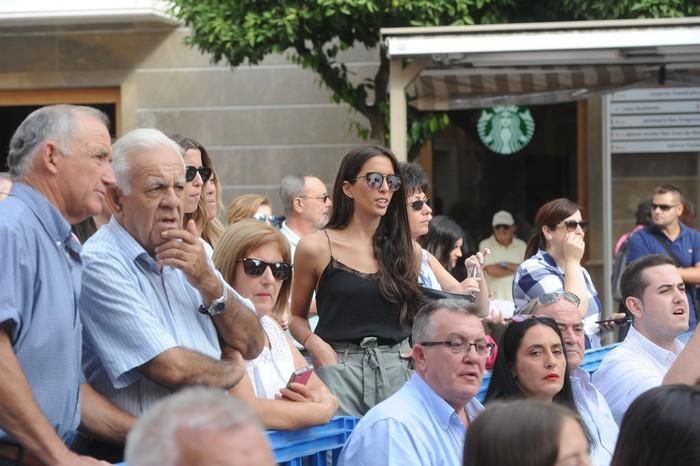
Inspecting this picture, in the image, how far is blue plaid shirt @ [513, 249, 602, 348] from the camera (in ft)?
25.7

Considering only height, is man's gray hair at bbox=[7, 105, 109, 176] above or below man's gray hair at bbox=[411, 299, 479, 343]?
above

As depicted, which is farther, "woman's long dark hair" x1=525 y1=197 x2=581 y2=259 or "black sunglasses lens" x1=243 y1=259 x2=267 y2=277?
"woman's long dark hair" x1=525 y1=197 x2=581 y2=259

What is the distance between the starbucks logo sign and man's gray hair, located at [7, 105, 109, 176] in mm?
11219

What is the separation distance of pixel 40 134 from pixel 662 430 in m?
2.07

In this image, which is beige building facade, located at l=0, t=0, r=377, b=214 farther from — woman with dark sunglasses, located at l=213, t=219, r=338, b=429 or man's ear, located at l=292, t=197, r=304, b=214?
woman with dark sunglasses, located at l=213, t=219, r=338, b=429

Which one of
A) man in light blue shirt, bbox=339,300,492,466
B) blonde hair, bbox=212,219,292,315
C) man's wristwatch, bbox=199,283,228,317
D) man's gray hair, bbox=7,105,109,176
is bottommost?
man in light blue shirt, bbox=339,300,492,466

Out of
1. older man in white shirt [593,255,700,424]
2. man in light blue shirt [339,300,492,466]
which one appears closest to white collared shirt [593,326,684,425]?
older man in white shirt [593,255,700,424]

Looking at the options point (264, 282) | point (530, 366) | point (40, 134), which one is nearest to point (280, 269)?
point (264, 282)

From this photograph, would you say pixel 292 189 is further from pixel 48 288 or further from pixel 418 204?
pixel 48 288

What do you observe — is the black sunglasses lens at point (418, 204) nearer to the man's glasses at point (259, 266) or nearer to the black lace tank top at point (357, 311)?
the black lace tank top at point (357, 311)

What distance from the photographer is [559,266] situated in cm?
820

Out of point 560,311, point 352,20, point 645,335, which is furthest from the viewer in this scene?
point 352,20

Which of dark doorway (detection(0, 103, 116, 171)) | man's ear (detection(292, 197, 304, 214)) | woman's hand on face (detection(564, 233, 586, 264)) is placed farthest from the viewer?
dark doorway (detection(0, 103, 116, 171))

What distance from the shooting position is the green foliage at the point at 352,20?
12.9 meters
